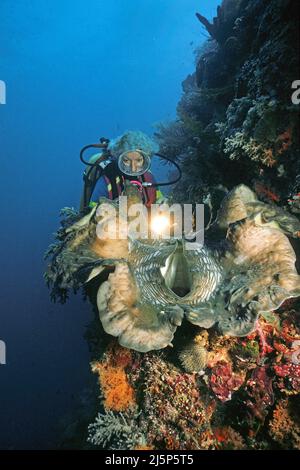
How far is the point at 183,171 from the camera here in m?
4.53

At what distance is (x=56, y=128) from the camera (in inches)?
2633

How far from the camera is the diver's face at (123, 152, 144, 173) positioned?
13.9 ft

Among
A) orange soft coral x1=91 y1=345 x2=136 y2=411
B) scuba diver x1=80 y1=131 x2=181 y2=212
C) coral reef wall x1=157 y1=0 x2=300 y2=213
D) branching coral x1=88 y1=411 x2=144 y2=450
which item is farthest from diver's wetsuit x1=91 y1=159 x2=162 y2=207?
branching coral x1=88 y1=411 x2=144 y2=450

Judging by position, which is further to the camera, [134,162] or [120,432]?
[134,162]

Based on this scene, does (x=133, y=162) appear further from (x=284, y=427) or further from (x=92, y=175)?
(x=284, y=427)

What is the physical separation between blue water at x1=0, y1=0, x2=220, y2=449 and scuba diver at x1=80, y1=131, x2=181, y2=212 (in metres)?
4.25

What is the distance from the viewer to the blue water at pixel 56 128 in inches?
509

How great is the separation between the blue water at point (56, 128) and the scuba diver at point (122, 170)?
167 inches

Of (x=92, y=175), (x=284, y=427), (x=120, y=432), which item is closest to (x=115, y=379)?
(x=120, y=432)

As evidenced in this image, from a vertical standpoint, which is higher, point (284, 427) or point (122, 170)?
point (122, 170)

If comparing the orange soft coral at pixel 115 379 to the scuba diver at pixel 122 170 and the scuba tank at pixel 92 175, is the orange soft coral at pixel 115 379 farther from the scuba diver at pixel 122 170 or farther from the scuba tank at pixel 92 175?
the scuba tank at pixel 92 175

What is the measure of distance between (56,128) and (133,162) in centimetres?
6966

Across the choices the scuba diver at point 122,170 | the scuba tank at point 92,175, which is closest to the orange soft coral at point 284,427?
the scuba diver at point 122,170

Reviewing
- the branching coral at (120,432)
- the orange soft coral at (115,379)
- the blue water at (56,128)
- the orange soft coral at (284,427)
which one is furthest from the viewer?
the blue water at (56,128)
